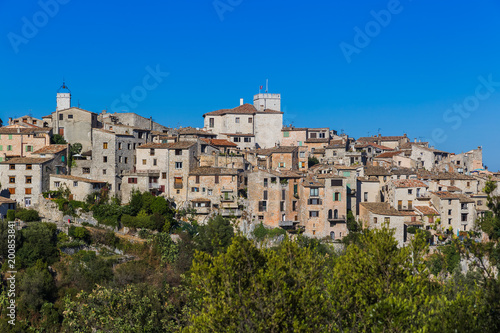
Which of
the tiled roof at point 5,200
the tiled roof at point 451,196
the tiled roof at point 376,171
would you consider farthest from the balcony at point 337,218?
the tiled roof at point 5,200

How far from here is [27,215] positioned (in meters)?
49.4

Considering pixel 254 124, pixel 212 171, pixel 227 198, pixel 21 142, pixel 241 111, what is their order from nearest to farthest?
pixel 227 198
pixel 212 171
pixel 21 142
pixel 254 124
pixel 241 111

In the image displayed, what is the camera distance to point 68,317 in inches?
1289

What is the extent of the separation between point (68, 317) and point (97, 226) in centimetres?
1905

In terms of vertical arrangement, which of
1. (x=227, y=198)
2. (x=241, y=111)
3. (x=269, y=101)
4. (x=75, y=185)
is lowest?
(x=227, y=198)

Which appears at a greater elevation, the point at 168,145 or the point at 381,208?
the point at 168,145

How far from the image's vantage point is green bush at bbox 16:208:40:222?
49.2 m

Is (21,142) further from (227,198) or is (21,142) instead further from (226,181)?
(227,198)

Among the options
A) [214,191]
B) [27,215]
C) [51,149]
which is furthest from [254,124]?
[27,215]

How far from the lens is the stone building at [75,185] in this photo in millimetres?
53719

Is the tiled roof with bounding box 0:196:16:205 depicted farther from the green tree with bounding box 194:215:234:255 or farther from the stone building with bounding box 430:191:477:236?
the stone building with bounding box 430:191:477:236

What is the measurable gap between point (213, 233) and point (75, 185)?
16.2 m

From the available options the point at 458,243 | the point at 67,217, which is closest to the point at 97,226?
the point at 67,217

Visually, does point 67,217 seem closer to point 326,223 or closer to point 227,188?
point 227,188
